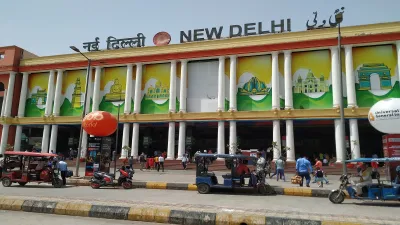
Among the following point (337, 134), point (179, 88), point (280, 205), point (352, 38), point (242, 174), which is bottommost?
point (280, 205)

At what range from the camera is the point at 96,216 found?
26.2 ft

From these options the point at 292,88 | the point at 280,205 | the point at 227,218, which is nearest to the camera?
the point at 227,218

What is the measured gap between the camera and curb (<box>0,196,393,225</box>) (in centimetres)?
664

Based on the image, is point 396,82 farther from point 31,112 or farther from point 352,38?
point 31,112

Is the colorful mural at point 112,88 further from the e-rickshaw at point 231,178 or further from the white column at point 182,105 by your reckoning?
the e-rickshaw at point 231,178

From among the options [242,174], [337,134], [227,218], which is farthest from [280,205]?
[337,134]

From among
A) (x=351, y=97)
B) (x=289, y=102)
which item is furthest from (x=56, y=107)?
(x=351, y=97)

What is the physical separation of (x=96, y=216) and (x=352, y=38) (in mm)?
29607

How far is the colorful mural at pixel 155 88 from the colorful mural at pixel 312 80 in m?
14.2

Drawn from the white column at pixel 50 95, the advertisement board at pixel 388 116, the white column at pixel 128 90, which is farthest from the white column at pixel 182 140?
the advertisement board at pixel 388 116

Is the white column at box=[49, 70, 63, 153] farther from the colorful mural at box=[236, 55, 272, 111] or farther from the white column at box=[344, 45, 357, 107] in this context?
the white column at box=[344, 45, 357, 107]

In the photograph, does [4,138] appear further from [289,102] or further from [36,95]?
[289,102]

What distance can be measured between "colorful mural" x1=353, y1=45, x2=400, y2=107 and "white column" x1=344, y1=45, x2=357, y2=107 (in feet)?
2.41

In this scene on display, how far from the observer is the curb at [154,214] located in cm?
664
